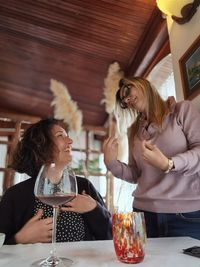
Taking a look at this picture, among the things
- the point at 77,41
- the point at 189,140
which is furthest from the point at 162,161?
the point at 77,41

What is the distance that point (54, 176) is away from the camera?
71cm

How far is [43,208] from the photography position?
1.04 meters

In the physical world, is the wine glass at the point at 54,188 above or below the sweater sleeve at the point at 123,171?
below

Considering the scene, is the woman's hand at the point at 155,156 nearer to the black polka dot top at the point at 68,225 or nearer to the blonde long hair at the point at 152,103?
the blonde long hair at the point at 152,103

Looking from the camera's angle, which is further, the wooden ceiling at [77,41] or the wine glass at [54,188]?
the wooden ceiling at [77,41]

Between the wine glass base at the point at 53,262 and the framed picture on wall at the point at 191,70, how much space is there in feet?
2.96

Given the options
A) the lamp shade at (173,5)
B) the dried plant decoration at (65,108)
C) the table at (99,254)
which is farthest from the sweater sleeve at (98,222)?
the dried plant decoration at (65,108)

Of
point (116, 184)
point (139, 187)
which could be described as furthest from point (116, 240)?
point (116, 184)

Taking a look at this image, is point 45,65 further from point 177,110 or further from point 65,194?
point 65,194

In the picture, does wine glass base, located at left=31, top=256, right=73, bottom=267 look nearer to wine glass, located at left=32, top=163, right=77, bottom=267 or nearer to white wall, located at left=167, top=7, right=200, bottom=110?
wine glass, located at left=32, top=163, right=77, bottom=267

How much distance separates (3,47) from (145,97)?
2333 millimetres

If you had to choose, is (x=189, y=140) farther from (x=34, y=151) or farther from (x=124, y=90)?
(x=34, y=151)

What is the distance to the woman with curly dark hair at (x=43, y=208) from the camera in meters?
0.86

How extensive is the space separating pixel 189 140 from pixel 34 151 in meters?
0.66
